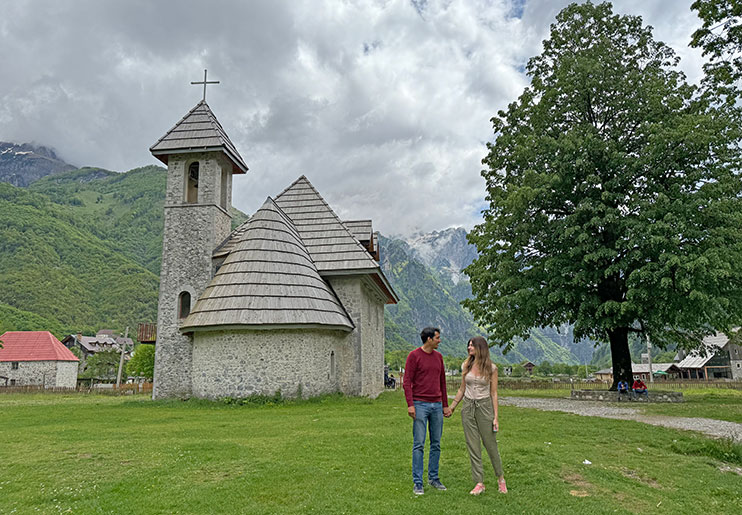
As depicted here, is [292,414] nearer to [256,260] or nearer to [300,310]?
[300,310]

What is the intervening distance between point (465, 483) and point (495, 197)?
59.5ft

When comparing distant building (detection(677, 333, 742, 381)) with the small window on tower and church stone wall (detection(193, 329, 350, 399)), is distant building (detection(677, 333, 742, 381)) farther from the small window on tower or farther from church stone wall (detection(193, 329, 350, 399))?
the small window on tower

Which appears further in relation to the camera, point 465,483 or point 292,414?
point 292,414

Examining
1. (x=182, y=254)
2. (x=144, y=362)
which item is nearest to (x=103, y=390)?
(x=182, y=254)

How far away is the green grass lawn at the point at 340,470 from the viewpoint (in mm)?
5957

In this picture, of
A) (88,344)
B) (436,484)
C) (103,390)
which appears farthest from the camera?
(88,344)

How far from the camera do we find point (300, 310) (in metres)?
18.6

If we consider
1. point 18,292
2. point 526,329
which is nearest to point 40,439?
point 526,329

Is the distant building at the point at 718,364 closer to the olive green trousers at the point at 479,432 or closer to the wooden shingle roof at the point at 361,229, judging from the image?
the wooden shingle roof at the point at 361,229

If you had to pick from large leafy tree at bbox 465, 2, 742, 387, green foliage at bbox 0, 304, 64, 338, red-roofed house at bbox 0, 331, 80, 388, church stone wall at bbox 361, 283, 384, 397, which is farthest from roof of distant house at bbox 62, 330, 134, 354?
large leafy tree at bbox 465, 2, 742, 387

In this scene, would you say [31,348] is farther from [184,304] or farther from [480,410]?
[480,410]

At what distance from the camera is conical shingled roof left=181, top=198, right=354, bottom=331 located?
59.6ft

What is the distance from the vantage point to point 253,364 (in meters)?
18.1

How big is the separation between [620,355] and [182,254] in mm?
19661
